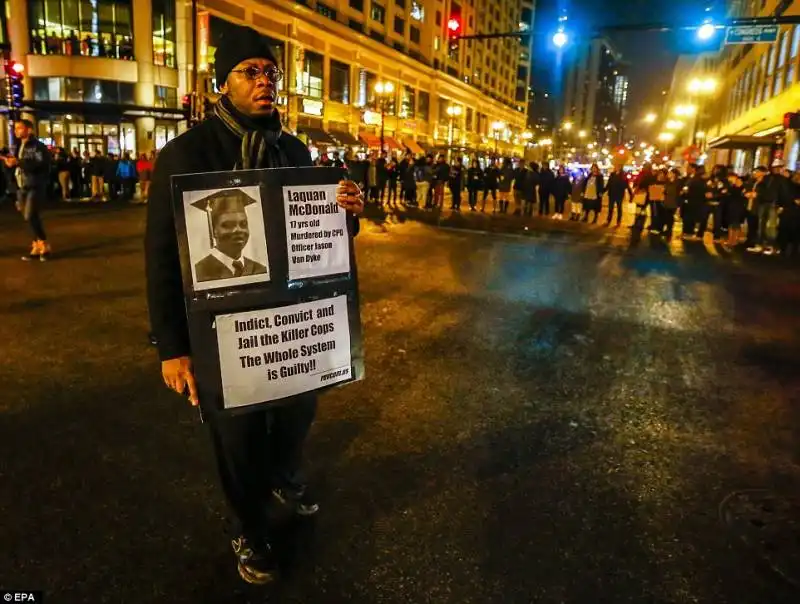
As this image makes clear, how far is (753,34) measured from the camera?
1641 cm

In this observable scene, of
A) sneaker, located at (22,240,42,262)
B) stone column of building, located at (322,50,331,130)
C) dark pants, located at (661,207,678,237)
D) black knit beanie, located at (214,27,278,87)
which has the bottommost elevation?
sneaker, located at (22,240,42,262)

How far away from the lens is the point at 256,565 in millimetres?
2666

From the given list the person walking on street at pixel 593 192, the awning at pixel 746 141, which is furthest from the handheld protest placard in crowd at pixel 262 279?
the awning at pixel 746 141

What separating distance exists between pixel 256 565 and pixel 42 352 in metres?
3.85

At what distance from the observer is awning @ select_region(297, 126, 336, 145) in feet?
148

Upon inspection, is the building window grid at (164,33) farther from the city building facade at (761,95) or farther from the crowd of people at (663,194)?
the city building facade at (761,95)

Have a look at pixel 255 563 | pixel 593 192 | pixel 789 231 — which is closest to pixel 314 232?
pixel 255 563

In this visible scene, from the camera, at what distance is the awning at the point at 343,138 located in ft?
160

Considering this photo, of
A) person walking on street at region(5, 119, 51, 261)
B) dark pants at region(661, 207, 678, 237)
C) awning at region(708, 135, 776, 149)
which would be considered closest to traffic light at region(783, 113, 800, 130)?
awning at region(708, 135, 776, 149)

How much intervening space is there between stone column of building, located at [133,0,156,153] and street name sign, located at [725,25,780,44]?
28389 mm

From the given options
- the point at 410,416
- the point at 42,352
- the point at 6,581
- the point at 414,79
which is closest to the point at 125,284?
the point at 42,352

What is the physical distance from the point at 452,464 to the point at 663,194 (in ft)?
55.1

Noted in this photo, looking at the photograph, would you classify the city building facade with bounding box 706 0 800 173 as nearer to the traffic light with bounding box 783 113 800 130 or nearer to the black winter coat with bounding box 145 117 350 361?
the traffic light with bounding box 783 113 800 130

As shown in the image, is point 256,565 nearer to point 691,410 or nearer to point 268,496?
point 268,496
